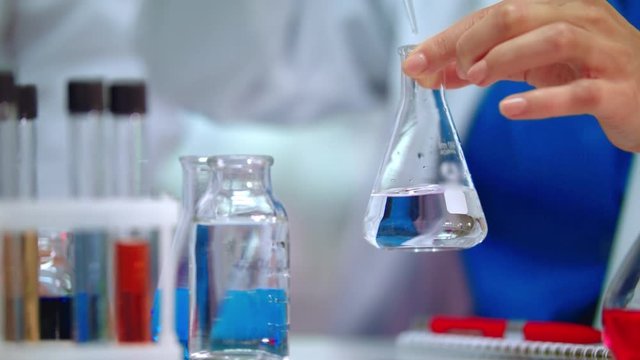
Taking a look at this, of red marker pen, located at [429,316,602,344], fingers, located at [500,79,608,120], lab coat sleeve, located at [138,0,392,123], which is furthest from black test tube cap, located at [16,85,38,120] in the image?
lab coat sleeve, located at [138,0,392,123]

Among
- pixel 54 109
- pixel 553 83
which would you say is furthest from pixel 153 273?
pixel 54 109

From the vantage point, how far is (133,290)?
0.83 meters

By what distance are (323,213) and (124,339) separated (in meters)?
1.06

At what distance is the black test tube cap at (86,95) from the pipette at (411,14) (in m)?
0.46

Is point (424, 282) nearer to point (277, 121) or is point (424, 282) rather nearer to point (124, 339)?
point (277, 121)

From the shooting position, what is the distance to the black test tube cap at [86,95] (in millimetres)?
915

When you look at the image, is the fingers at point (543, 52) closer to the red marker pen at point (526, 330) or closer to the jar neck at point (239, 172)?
the jar neck at point (239, 172)

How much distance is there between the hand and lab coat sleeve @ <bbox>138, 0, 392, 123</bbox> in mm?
885

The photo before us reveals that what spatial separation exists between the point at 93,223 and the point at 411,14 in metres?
0.61

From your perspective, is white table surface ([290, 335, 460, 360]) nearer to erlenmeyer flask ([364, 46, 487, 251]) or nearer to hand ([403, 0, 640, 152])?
erlenmeyer flask ([364, 46, 487, 251])

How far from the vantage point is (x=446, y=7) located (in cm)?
150

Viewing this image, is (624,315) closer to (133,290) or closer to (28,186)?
(133,290)

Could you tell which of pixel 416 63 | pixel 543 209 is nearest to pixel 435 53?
pixel 416 63

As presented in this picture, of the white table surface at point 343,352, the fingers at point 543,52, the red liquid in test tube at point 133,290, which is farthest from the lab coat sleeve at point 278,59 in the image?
the red liquid in test tube at point 133,290
